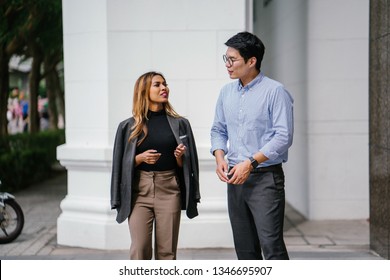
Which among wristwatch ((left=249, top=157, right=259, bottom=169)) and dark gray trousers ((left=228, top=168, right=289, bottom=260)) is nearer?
wristwatch ((left=249, top=157, right=259, bottom=169))

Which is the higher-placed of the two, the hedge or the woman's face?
the woman's face

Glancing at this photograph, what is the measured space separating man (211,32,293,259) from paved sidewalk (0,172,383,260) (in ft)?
8.36

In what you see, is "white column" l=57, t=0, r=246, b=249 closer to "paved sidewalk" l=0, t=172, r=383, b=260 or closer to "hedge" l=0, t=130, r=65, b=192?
"paved sidewalk" l=0, t=172, r=383, b=260

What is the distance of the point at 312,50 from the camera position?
340 inches

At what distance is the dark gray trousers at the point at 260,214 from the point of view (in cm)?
404

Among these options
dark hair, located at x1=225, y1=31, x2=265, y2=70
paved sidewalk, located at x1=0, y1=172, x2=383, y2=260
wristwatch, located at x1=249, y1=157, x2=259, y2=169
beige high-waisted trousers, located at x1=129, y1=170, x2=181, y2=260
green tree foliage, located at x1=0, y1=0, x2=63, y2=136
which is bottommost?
paved sidewalk, located at x1=0, y1=172, x2=383, y2=260

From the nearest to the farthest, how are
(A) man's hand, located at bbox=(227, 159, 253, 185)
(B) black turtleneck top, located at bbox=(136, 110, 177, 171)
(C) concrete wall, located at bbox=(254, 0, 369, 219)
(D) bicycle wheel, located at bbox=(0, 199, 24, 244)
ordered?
(A) man's hand, located at bbox=(227, 159, 253, 185)
(B) black turtleneck top, located at bbox=(136, 110, 177, 171)
(D) bicycle wheel, located at bbox=(0, 199, 24, 244)
(C) concrete wall, located at bbox=(254, 0, 369, 219)

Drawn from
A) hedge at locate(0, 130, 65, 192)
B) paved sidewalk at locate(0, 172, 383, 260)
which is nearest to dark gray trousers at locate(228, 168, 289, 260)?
paved sidewalk at locate(0, 172, 383, 260)

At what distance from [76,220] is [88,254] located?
548mm

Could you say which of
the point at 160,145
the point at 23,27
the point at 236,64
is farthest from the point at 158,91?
the point at 23,27

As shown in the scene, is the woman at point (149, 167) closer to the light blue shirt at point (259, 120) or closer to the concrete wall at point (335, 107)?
the light blue shirt at point (259, 120)

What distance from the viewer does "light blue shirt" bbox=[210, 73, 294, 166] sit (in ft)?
12.8

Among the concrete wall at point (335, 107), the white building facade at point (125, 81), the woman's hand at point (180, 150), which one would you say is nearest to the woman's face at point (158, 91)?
the woman's hand at point (180, 150)
